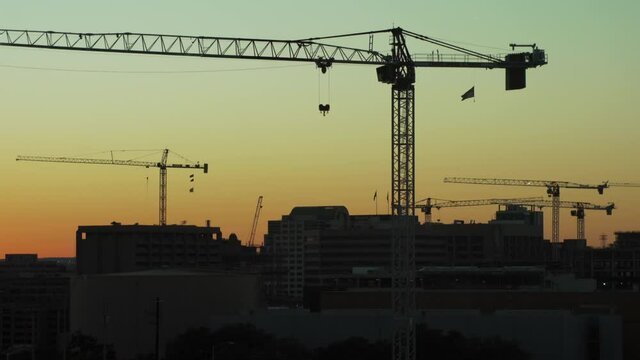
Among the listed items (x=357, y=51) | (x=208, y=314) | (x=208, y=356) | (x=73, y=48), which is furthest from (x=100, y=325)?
(x=357, y=51)

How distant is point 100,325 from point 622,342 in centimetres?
6200

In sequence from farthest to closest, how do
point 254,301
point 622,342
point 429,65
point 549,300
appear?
point 254,301
point 549,300
point 622,342
point 429,65

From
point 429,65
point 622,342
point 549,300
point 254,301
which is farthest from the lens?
point 254,301

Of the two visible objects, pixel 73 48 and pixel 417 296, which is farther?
pixel 417 296

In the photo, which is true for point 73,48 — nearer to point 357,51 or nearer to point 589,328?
point 357,51

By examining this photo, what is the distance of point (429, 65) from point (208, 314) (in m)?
51.8

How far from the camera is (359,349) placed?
142750 mm

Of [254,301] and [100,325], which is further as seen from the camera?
[254,301]

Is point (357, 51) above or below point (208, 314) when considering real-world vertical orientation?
above

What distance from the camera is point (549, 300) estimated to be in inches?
6742

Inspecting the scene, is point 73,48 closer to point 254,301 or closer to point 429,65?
point 429,65

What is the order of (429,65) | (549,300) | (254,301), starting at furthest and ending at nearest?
1. (254,301)
2. (549,300)
3. (429,65)

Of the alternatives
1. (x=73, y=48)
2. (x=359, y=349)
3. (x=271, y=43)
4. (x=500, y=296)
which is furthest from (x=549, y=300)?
(x=73, y=48)

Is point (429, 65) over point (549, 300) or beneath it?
over
